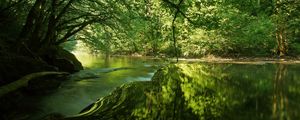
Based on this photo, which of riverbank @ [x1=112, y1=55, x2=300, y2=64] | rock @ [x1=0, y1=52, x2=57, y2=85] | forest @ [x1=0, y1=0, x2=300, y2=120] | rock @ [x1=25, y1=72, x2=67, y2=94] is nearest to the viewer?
forest @ [x1=0, y1=0, x2=300, y2=120]

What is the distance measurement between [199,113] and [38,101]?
5.40 meters

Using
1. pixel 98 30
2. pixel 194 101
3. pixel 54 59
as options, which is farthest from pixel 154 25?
pixel 98 30

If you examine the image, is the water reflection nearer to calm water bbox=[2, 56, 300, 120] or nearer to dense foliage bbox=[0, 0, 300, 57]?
calm water bbox=[2, 56, 300, 120]

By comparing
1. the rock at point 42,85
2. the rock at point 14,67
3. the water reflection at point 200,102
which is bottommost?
the water reflection at point 200,102

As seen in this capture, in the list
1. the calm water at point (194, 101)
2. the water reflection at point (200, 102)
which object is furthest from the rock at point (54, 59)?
the water reflection at point (200, 102)

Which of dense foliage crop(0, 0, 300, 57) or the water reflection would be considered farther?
the water reflection

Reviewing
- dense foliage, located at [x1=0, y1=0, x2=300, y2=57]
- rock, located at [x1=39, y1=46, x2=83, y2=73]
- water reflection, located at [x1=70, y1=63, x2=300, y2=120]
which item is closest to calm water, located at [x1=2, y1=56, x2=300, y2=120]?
water reflection, located at [x1=70, y1=63, x2=300, y2=120]

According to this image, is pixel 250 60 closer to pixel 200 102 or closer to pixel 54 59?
pixel 54 59

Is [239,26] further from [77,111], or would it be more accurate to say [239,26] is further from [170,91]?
[77,111]

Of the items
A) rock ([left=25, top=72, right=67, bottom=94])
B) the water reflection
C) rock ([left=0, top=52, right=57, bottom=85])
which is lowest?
the water reflection

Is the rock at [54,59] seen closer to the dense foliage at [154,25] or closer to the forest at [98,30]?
the forest at [98,30]

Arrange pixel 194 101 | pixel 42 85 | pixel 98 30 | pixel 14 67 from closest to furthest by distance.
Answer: pixel 14 67
pixel 194 101
pixel 42 85
pixel 98 30

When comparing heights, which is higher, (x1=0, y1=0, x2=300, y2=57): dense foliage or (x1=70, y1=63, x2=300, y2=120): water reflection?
(x1=0, y1=0, x2=300, y2=57): dense foliage

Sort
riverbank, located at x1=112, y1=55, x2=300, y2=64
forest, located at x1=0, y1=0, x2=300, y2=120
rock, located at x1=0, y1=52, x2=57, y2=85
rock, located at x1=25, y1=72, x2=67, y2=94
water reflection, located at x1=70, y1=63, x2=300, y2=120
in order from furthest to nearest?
1. riverbank, located at x1=112, y1=55, x2=300, y2=64
2. rock, located at x1=25, y1=72, x2=67, y2=94
3. rock, located at x1=0, y1=52, x2=57, y2=85
4. water reflection, located at x1=70, y1=63, x2=300, y2=120
5. forest, located at x1=0, y1=0, x2=300, y2=120
